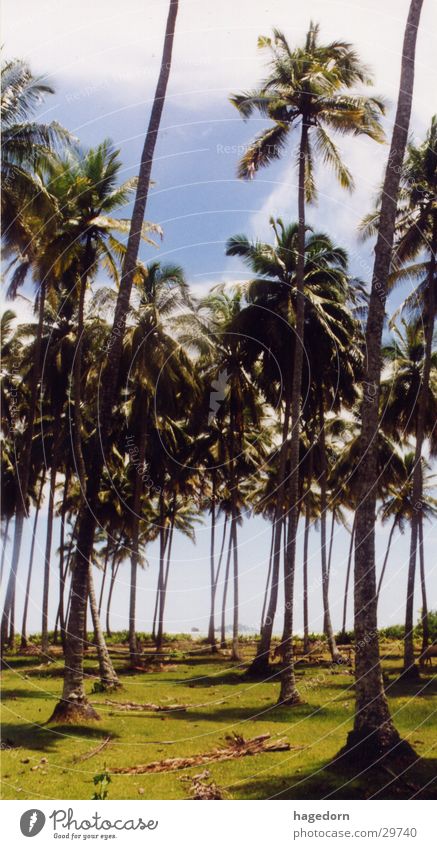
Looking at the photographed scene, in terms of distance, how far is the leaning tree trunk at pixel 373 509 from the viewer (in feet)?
38.8

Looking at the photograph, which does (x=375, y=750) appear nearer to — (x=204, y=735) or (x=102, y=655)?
(x=204, y=735)

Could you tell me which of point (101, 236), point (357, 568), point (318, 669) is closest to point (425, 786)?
point (357, 568)

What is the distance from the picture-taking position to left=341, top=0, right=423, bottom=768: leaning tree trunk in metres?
11.8

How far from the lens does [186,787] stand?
11.3m

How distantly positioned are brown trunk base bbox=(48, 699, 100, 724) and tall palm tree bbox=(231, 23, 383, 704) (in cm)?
612

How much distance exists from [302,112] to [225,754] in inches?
638

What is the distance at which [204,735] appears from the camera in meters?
15.3

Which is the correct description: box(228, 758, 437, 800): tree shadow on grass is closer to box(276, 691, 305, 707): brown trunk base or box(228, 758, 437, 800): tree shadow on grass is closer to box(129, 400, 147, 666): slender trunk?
box(129, 400, 147, 666): slender trunk

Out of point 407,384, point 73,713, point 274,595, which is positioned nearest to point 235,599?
point 274,595

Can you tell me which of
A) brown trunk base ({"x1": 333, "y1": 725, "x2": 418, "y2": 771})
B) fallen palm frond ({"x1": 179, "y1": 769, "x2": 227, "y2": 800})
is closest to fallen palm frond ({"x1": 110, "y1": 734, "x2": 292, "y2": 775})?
fallen palm frond ({"x1": 179, "y1": 769, "x2": 227, "y2": 800})

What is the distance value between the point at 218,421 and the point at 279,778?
84.0 feet

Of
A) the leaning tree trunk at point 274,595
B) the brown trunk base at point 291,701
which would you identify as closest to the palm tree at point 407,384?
the leaning tree trunk at point 274,595

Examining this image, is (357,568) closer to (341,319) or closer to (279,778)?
(279,778)

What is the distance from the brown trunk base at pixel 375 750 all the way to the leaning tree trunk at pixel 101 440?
21.3 feet
